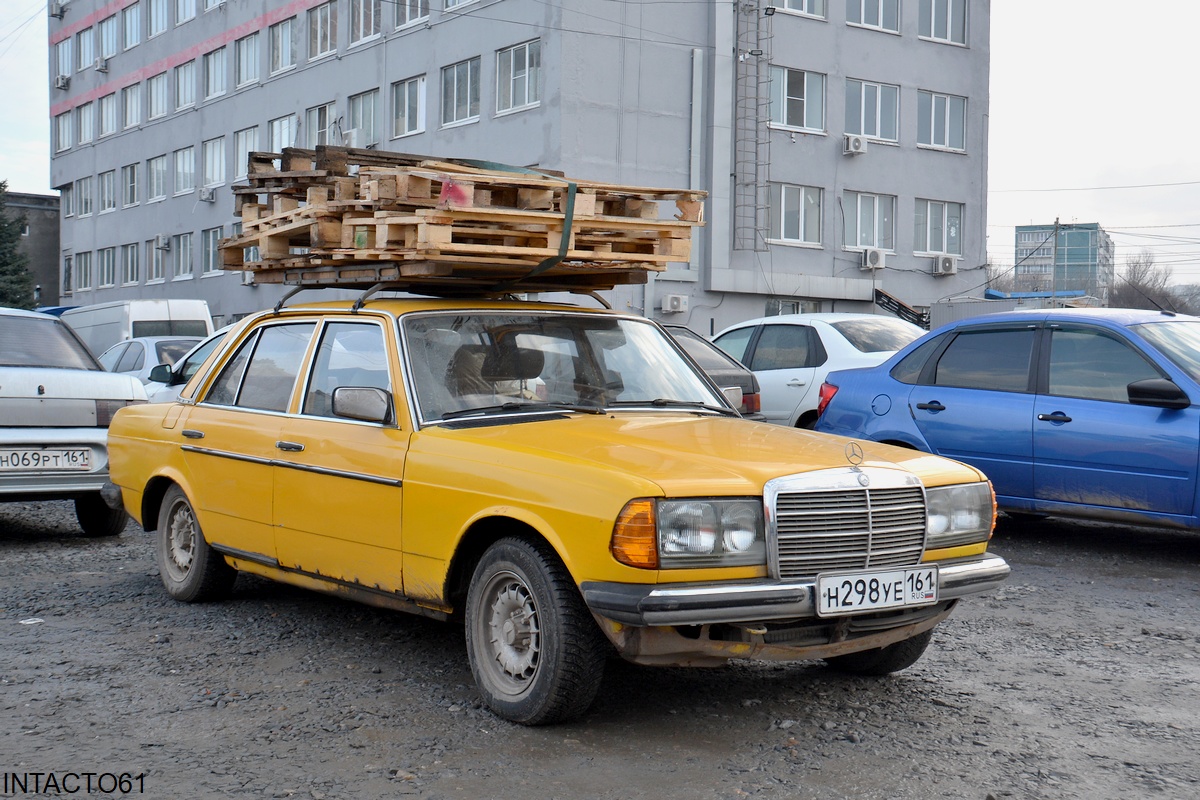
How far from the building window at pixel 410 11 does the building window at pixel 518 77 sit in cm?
385

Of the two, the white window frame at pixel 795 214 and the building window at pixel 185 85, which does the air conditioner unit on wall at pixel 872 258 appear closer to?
the white window frame at pixel 795 214

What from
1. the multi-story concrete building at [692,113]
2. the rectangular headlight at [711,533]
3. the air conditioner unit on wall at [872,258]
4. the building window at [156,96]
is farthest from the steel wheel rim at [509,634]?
the building window at [156,96]

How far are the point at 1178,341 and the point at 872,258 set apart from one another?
27.2 meters

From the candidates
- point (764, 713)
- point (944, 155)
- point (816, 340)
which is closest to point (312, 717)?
point (764, 713)

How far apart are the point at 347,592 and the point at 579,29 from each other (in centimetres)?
2575

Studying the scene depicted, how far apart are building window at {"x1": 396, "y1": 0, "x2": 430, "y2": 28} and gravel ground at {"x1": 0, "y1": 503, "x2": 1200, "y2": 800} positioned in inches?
1148

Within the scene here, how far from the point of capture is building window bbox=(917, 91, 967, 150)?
120 feet

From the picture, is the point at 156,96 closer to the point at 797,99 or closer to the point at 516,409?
the point at 797,99

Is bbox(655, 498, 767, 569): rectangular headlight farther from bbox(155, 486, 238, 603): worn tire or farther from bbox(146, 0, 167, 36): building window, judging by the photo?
bbox(146, 0, 167, 36): building window

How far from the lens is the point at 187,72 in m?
46.3

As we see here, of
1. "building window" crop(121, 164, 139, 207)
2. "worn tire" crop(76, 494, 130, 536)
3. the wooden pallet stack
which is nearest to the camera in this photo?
the wooden pallet stack

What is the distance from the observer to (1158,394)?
7.69m

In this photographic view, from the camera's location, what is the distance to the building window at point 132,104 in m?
49.5

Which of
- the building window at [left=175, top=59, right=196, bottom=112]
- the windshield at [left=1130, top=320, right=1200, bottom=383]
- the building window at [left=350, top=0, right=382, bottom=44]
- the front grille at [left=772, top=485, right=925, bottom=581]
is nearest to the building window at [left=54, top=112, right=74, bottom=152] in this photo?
the building window at [left=175, top=59, right=196, bottom=112]
